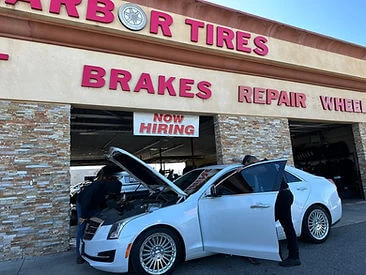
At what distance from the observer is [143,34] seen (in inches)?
283

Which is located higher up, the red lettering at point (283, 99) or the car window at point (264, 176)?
the red lettering at point (283, 99)

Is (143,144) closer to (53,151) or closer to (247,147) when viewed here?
(247,147)

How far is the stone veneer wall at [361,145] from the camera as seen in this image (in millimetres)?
11000

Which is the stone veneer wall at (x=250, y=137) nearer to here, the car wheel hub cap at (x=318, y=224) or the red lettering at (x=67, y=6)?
the car wheel hub cap at (x=318, y=224)

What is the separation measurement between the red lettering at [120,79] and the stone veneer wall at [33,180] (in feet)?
4.52

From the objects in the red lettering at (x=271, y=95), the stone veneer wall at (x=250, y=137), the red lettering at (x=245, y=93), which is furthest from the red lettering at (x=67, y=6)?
the red lettering at (x=271, y=95)

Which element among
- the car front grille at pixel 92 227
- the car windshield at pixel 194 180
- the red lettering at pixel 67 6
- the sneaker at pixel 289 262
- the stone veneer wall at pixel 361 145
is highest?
the red lettering at pixel 67 6

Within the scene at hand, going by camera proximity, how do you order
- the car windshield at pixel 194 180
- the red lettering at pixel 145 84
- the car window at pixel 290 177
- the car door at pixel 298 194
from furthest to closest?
the red lettering at pixel 145 84 → the car window at pixel 290 177 → the car door at pixel 298 194 → the car windshield at pixel 194 180

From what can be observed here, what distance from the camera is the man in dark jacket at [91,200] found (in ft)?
16.8

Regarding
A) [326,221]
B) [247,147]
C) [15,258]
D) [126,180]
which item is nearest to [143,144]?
A: [126,180]

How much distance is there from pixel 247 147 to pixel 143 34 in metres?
4.33

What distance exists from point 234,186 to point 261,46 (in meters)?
5.94

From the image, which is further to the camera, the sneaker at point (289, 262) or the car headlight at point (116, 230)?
the sneaker at point (289, 262)

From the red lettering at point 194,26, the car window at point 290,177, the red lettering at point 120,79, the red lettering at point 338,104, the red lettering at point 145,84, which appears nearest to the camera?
the car window at point 290,177
